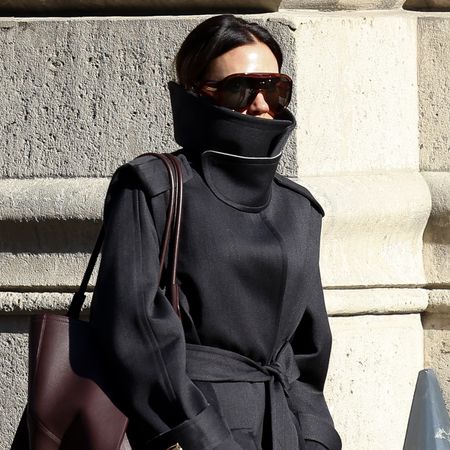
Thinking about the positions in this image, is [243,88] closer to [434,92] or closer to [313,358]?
[313,358]

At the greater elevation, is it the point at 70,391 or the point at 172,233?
the point at 172,233

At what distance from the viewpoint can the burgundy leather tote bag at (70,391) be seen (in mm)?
2213

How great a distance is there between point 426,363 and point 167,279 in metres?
1.87

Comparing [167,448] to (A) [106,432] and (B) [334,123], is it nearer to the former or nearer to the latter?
(A) [106,432]

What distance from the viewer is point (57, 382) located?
2.24 meters

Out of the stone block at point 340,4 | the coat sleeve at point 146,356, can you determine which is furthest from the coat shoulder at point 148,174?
the stone block at point 340,4

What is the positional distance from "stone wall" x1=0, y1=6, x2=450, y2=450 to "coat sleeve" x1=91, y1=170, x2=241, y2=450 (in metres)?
1.38

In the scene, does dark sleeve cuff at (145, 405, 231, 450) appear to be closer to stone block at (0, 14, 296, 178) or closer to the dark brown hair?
the dark brown hair

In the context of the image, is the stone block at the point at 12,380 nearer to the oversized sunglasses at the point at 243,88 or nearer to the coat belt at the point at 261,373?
the coat belt at the point at 261,373

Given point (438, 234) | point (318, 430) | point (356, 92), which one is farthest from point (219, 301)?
point (438, 234)

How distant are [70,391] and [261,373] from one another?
1.38 ft

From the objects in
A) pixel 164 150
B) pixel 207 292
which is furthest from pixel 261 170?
pixel 164 150

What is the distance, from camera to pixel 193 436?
2209mm

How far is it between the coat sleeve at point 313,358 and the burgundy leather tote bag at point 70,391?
42 centimetres
